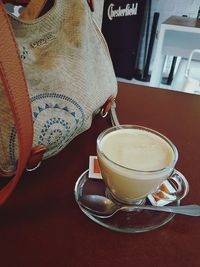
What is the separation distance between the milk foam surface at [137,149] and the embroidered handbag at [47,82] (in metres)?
0.06

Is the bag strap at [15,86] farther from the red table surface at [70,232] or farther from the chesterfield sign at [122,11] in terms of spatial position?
the chesterfield sign at [122,11]

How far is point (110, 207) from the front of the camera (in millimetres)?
329

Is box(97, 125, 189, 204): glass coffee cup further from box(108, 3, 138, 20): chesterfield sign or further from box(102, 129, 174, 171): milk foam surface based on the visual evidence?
box(108, 3, 138, 20): chesterfield sign

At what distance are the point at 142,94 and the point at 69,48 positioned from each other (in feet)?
0.77

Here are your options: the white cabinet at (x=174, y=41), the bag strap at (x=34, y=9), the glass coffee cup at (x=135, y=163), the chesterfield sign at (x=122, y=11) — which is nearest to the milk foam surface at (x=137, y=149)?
the glass coffee cup at (x=135, y=163)

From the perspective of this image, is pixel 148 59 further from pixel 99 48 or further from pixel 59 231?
pixel 59 231

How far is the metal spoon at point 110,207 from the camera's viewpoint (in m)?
0.32

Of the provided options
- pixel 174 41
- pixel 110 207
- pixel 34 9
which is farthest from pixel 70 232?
pixel 174 41

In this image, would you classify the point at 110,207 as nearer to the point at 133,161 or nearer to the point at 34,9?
the point at 133,161

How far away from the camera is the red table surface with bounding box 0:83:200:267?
267mm

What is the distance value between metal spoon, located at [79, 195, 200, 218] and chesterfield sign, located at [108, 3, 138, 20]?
201cm

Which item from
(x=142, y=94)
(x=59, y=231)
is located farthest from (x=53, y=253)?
(x=142, y=94)

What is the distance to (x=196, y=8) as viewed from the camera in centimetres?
231

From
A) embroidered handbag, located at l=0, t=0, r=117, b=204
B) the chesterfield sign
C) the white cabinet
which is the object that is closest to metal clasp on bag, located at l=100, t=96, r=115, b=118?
embroidered handbag, located at l=0, t=0, r=117, b=204
